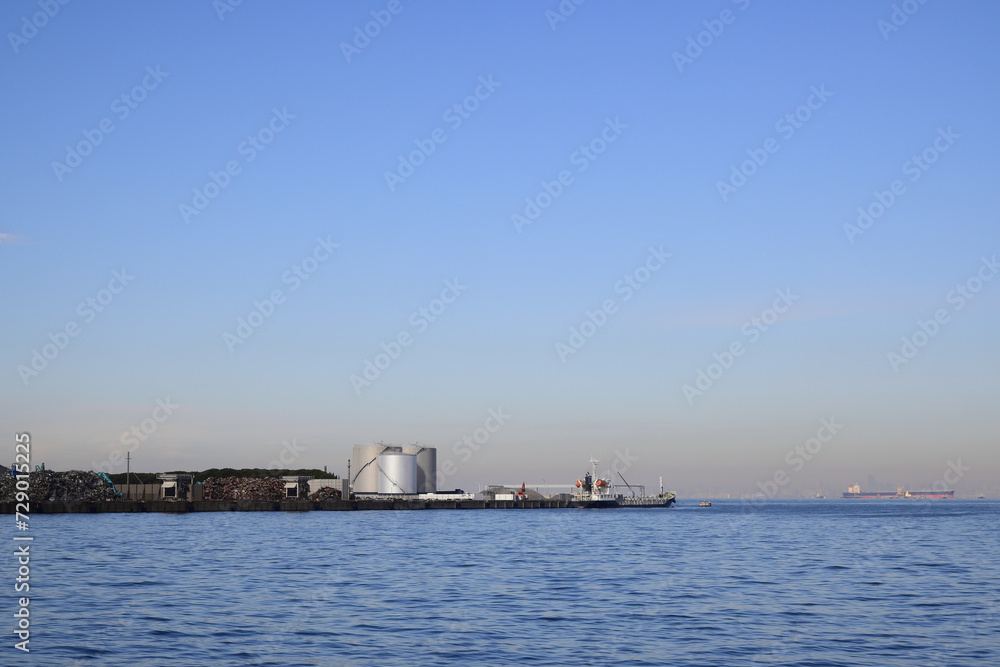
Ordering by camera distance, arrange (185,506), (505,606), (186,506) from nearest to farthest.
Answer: (505,606)
(185,506)
(186,506)

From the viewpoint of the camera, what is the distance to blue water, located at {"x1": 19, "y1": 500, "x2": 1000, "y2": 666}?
32.8m

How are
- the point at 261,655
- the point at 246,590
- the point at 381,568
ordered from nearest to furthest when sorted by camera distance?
the point at 261,655
the point at 246,590
the point at 381,568

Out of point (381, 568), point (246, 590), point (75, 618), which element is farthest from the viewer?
point (381, 568)

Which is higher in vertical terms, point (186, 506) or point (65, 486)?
point (65, 486)

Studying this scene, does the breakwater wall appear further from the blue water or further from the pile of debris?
the blue water

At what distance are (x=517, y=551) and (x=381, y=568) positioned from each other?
771 inches

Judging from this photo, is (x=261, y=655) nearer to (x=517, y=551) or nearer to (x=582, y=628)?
(x=582, y=628)

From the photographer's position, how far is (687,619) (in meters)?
40.5

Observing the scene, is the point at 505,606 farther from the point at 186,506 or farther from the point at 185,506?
the point at 186,506

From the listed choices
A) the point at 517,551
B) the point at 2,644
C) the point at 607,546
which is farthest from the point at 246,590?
the point at 607,546

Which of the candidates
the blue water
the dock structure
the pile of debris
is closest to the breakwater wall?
the dock structure

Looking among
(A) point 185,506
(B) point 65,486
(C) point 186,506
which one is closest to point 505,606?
(A) point 185,506

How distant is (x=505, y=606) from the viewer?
44062 millimetres

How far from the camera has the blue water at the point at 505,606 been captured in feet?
108
